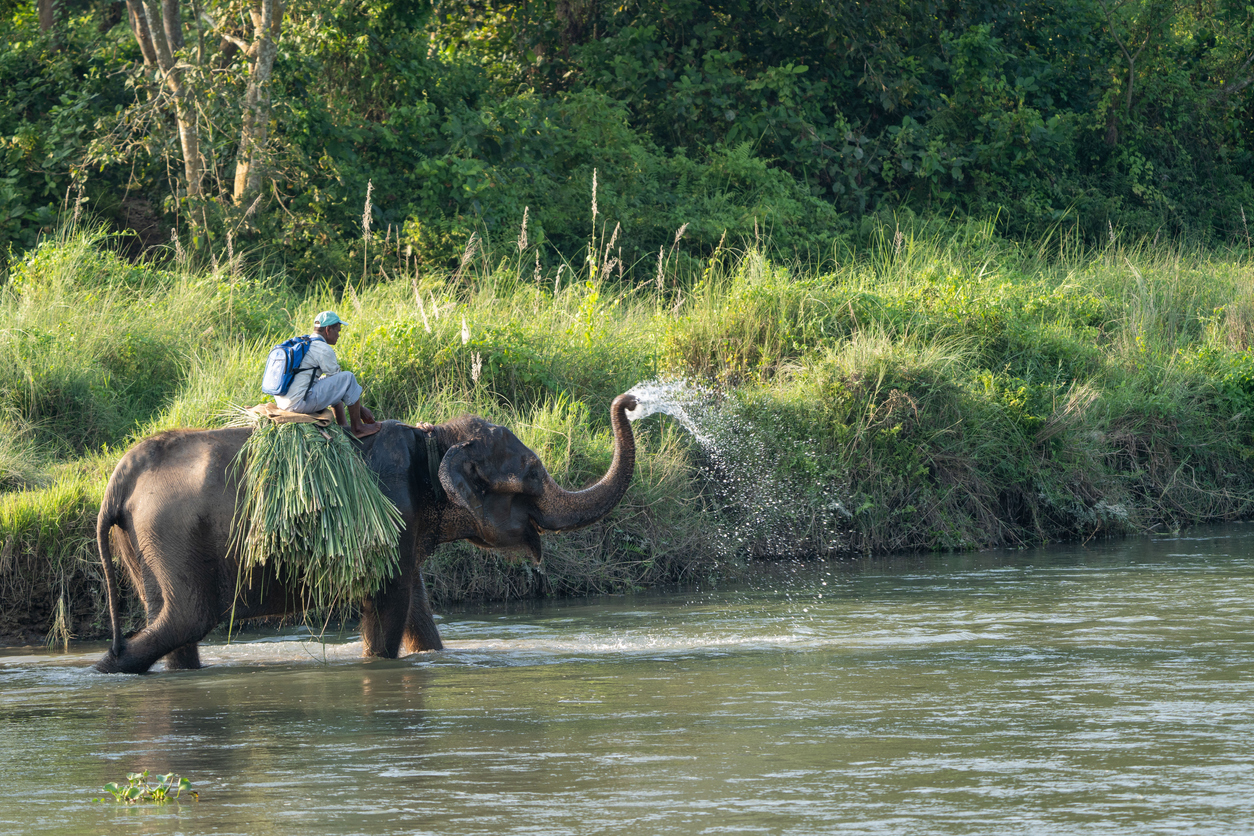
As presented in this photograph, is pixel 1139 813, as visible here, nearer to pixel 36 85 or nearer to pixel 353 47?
pixel 353 47

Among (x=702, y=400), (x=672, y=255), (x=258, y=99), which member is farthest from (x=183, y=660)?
(x=672, y=255)

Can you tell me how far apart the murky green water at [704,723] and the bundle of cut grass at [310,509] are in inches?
22.8

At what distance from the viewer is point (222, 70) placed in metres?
15.5

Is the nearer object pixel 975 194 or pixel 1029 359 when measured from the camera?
pixel 1029 359

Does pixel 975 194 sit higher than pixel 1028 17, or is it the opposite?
pixel 1028 17

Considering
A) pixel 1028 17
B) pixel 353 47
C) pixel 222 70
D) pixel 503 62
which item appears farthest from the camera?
pixel 1028 17

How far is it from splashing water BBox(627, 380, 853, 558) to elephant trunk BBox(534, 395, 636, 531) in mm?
3299

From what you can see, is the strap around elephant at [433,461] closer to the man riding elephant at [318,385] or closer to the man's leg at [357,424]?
the man's leg at [357,424]

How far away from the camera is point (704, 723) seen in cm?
653

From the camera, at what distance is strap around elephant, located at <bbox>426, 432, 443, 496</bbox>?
866cm

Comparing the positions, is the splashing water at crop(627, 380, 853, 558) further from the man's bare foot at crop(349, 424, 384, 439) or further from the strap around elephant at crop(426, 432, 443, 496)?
the man's bare foot at crop(349, 424, 384, 439)

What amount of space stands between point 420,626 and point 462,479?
2.69 feet

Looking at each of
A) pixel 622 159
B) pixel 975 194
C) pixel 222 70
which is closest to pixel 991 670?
pixel 222 70

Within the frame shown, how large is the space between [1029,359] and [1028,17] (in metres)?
9.96
